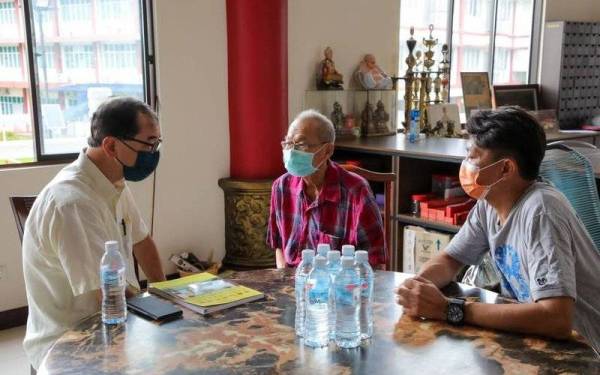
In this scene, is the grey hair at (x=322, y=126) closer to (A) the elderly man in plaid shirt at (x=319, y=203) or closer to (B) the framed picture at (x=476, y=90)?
(A) the elderly man in plaid shirt at (x=319, y=203)

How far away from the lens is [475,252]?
192 centimetres

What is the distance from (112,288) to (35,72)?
2.26 m

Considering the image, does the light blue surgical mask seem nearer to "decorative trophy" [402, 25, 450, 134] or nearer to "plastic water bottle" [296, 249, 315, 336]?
"plastic water bottle" [296, 249, 315, 336]

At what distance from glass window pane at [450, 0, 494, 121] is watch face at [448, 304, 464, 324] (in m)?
4.57

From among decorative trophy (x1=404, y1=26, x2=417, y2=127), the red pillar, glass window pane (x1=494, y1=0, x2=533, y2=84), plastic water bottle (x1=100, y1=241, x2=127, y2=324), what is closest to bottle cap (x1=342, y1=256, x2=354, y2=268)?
plastic water bottle (x1=100, y1=241, x2=127, y2=324)

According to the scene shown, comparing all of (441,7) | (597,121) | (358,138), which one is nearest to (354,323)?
(358,138)

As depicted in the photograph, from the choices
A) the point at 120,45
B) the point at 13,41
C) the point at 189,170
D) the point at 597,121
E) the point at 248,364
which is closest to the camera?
the point at 248,364

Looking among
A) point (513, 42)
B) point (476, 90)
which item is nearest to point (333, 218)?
point (476, 90)

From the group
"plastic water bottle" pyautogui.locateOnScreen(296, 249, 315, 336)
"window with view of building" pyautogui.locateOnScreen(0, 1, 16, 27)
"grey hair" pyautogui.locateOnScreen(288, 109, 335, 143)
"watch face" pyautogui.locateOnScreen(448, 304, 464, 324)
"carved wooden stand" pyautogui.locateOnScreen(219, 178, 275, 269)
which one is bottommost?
"carved wooden stand" pyautogui.locateOnScreen(219, 178, 275, 269)

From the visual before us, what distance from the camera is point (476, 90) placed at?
5879 mm

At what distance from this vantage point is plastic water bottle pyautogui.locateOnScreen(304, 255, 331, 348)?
1.45m

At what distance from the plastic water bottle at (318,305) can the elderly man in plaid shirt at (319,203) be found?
0.73 meters

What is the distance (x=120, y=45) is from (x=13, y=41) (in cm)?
63

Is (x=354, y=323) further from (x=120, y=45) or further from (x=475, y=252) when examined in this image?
(x=120, y=45)
